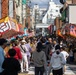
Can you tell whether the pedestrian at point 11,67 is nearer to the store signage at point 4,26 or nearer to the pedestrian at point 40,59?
the pedestrian at point 40,59

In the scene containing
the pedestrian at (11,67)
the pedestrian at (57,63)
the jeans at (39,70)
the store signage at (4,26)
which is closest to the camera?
the pedestrian at (11,67)

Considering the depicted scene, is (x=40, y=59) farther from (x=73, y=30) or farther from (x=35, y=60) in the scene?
(x=73, y=30)

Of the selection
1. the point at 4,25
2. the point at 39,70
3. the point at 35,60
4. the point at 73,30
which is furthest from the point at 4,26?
the point at 73,30

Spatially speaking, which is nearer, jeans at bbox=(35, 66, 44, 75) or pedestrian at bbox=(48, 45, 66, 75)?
pedestrian at bbox=(48, 45, 66, 75)

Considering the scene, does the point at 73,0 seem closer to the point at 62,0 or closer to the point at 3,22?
the point at 62,0

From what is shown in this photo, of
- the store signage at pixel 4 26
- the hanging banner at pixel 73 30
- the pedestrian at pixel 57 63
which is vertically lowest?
the hanging banner at pixel 73 30

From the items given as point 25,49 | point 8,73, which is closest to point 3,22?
point 25,49

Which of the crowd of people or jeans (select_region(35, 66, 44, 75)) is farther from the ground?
the crowd of people

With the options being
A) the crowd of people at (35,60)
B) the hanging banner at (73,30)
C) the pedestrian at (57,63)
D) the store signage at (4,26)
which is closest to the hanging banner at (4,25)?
the store signage at (4,26)

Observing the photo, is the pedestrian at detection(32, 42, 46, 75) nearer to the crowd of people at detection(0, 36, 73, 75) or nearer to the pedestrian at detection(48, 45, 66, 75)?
the crowd of people at detection(0, 36, 73, 75)

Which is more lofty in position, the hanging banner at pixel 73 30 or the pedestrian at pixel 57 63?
the pedestrian at pixel 57 63

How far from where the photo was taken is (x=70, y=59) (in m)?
28.2

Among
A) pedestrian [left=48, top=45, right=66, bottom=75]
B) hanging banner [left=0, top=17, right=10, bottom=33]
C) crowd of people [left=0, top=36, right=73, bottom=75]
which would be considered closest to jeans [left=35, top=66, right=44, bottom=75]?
crowd of people [left=0, top=36, right=73, bottom=75]

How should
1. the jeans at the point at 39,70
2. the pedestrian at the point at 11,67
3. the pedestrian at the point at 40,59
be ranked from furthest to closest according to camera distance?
the jeans at the point at 39,70, the pedestrian at the point at 40,59, the pedestrian at the point at 11,67
